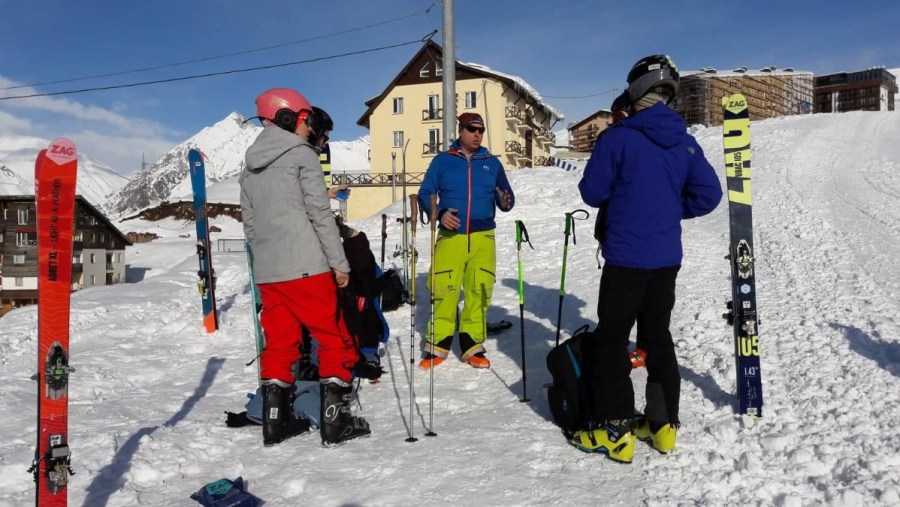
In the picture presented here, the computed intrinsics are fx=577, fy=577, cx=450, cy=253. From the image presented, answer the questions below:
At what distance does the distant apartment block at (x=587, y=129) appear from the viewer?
2349 inches

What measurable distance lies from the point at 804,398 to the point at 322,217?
3105mm

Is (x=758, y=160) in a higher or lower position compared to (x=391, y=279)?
higher

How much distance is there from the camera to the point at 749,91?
54.3 m

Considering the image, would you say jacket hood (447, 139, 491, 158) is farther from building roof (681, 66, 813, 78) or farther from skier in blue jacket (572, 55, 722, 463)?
building roof (681, 66, 813, 78)

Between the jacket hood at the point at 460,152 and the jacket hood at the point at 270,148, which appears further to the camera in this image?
the jacket hood at the point at 460,152

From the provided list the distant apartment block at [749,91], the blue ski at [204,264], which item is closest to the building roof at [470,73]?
the distant apartment block at [749,91]

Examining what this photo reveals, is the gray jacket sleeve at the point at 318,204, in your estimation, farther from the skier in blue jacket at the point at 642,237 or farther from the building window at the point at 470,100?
the building window at the point at 470,100

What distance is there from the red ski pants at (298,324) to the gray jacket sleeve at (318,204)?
0.50 feet

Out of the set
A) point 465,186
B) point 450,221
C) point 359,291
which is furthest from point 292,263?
point 465,186

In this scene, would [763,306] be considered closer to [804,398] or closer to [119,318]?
[804,398]

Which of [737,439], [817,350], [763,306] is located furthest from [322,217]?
[763,306]

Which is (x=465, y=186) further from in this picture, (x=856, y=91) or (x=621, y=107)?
(x=856, y=91)

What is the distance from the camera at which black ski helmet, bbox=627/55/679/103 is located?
3.01m

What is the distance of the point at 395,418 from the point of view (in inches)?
152
